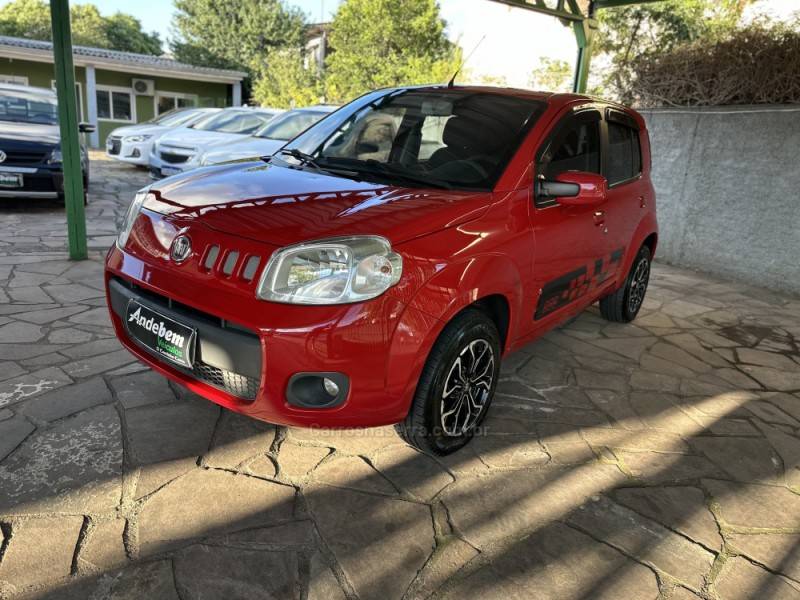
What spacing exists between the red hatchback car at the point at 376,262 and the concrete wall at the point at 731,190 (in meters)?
4.18

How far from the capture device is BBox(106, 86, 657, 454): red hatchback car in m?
2.07

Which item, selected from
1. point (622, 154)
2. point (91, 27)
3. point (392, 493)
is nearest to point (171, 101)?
point (622, 154)

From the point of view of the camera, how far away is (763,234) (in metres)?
6.57

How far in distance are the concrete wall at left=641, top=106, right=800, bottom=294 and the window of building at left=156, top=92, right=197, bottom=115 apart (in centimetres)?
1984

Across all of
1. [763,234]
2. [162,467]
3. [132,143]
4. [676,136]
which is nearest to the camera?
[162,467]

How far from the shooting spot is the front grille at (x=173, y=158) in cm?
922

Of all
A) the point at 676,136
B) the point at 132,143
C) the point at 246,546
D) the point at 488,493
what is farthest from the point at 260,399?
the point at 132,143

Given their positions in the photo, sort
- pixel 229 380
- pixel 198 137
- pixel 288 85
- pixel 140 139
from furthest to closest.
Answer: pixel 288 85 < pixel 140 139 < pixel 198 137 < pixel 229 380

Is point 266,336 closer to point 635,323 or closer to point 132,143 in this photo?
point 635,323

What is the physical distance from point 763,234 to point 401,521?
6.18m

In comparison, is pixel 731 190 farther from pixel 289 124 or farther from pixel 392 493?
pixel 392 493

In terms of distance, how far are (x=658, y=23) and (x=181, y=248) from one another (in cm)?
1259

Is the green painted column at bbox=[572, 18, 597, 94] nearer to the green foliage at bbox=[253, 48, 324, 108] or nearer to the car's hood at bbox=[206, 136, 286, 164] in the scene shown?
the car's hood at bbox=[206, 136, 286, 164]

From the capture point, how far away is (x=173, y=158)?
9.28 m
